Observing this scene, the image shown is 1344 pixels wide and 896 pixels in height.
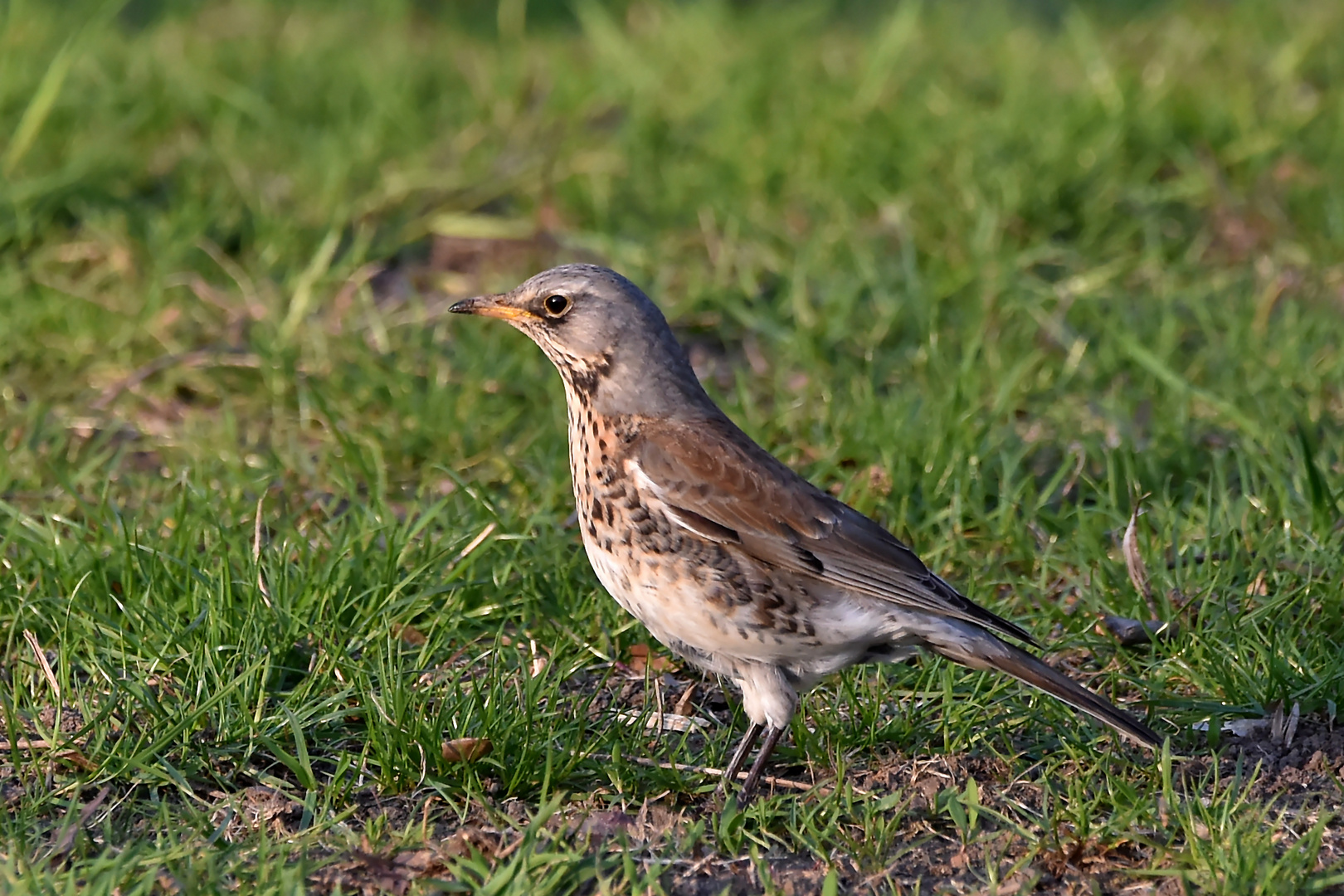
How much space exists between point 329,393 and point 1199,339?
3.65 m

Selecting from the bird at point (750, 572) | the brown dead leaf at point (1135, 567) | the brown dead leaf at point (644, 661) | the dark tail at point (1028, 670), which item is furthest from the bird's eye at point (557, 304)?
the brown dead leaf at point (1135, 567)

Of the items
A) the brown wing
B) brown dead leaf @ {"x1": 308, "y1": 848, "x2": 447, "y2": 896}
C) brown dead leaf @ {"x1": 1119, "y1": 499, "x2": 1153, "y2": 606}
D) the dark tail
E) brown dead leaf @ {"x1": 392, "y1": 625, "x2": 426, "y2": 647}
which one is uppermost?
the brown wing

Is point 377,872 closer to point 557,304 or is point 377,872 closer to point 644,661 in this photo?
point 644,661

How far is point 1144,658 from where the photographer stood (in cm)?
499

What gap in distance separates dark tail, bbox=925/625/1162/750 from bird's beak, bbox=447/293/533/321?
1.53 meters

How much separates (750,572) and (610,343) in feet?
2.65

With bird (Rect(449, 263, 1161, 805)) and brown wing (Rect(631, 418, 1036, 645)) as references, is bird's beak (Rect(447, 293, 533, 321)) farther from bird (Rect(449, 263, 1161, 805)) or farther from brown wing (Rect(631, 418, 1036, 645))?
brown wing (Rect(631, 418, 1036, 645))

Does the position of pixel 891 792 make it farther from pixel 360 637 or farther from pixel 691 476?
pixel 360 637

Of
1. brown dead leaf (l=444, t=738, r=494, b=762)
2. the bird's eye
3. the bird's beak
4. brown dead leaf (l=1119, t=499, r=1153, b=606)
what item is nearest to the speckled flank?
the bird's eye

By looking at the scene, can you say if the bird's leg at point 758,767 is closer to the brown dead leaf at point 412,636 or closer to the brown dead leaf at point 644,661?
the brown dead leaf at point 644,661

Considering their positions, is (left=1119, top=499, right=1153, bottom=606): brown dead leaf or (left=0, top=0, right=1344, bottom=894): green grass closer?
(left=0, top=0, right=1344, bottom=894): green grass

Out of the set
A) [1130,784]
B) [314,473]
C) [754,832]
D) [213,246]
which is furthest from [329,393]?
[1130,784]

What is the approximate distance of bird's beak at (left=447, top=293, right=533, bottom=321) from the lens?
4.96 metres

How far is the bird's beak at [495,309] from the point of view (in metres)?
4.96
